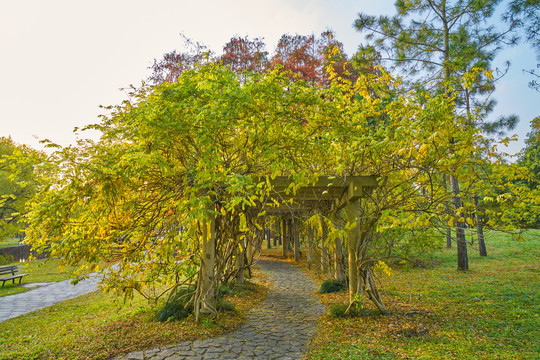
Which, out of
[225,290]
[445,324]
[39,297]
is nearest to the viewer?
[445,324]

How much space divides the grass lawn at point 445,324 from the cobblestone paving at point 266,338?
1.15ft

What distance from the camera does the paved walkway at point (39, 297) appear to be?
24.8 feet

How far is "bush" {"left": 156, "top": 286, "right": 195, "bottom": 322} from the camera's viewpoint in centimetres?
572

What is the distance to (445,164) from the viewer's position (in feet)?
15.4

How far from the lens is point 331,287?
8.40m

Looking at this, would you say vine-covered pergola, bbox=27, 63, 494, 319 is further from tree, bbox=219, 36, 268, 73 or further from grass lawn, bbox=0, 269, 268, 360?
tree, bbox=219, 36, 268, 73

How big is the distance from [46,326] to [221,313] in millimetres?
3603

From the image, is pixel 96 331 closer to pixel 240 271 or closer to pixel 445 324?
pixel 240 271

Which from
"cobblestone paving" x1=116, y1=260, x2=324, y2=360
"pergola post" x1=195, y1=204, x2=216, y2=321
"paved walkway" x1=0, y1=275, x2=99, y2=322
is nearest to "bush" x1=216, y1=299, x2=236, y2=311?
"pergola post" x1=195, y1=204, x2=216, y2=321

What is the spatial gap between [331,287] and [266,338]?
3800 mm

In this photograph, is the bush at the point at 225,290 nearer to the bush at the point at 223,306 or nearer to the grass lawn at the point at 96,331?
the grass lawn at the point at 96,331

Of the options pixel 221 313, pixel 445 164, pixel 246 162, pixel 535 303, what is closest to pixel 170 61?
pixel 246 162

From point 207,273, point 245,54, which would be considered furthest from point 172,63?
point 207,273

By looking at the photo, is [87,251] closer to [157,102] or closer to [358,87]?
[157,102]
